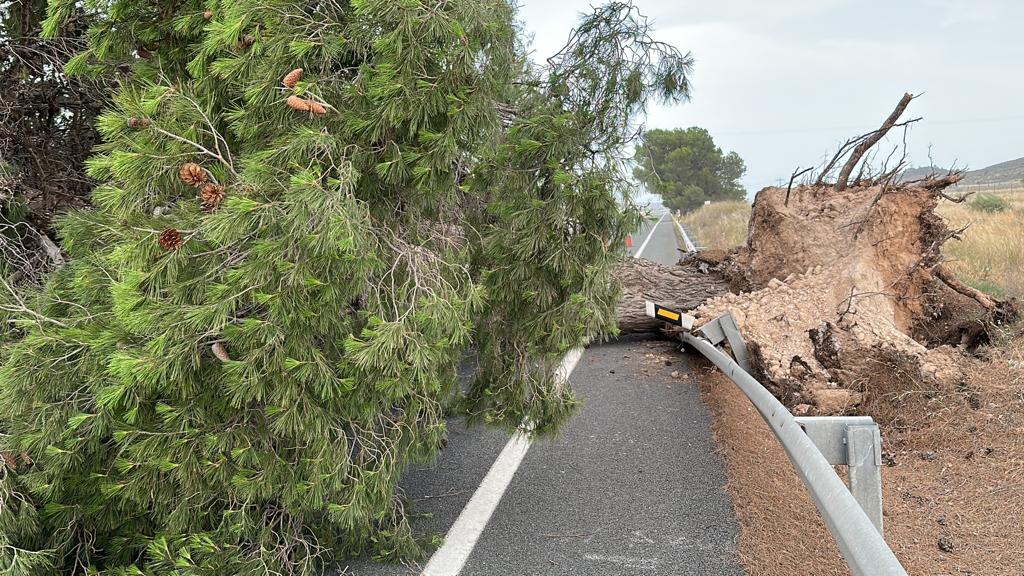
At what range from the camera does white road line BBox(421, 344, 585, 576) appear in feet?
11.3

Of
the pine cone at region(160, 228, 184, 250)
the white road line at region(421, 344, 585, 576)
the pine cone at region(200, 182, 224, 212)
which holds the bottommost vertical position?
the white road line at region(421, 344, 585, 576)

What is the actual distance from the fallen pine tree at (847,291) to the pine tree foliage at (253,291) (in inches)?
117

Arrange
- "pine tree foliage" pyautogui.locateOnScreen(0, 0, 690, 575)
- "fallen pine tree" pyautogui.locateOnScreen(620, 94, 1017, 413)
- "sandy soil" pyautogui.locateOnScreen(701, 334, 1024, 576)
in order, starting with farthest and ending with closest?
1. "fallen pine tree" pyautogui.locateOnScreen(620, 94, 1017, 413)
2. "sandy soil" pyautogui.locateOnScreen(701, 334, 1024, 576)
3. "pine tree foliage" pyautogui.locateOnScreen(0, 0, 690, 575)

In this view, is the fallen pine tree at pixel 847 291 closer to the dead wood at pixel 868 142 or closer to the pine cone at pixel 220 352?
the dead wood at pixel 868 142

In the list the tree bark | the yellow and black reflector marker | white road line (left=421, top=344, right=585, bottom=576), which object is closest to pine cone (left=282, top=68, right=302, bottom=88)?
white road line (left=421, top=344, right=585, bottom=576)

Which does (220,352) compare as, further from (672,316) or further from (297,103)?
(672,316)

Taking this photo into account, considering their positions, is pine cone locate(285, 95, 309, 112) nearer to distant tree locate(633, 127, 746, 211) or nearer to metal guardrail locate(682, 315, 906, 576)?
metal guardrail locate(682, 315, 906, 576)

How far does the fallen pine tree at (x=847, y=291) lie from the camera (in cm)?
540

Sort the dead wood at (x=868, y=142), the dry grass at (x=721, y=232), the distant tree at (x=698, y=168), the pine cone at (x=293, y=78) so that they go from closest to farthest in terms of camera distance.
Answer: the pine cone at (x=293, y=78) < the dead wood at (x=868, y=142) < the dry grass at (x=721, y=232) < the distant tree at (x=698, y=168)

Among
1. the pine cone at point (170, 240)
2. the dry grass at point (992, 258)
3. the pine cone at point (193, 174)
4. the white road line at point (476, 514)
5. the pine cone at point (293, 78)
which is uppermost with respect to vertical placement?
the pine cone at point (293, 78)

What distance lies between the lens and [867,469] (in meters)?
2.93

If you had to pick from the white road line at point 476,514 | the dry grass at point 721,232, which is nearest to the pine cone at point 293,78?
the white road line at point 476,514

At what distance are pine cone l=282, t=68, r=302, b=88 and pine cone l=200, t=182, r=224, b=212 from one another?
52 cm

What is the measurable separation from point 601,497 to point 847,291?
12.6 ft
